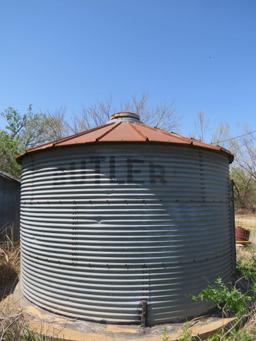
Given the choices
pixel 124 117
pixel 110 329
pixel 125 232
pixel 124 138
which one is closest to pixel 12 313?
pixel 110 329

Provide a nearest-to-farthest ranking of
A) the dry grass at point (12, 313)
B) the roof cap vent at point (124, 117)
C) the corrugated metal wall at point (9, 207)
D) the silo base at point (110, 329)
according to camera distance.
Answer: the dry grass at point (12, 313) < the silo base at point (110, 329) < the roof cap vent at point (124, 117) < the corrugated metal wall at point (9, 207)

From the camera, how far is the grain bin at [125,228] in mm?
5336

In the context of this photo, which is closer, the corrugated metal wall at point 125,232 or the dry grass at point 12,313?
the dry grass at point 12,313

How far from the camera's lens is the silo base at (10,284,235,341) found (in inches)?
195

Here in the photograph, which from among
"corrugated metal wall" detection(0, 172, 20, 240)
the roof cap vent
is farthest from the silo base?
"corrugated metal wall" detection(0, 172, 20, 240)

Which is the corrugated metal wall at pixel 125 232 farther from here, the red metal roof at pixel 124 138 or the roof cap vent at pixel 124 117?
the roof cap vent at pixel 124 117

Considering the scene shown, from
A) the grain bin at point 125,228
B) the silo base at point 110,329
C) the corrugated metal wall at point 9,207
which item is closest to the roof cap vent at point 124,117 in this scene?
the grain bin at point 125,228

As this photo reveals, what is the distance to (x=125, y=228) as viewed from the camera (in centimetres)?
533

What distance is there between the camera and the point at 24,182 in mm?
6770

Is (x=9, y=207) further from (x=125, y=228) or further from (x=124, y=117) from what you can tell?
(x=125, y=228)

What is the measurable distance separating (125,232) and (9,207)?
6.83m

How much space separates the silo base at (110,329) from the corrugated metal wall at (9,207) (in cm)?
547

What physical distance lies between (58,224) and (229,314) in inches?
128

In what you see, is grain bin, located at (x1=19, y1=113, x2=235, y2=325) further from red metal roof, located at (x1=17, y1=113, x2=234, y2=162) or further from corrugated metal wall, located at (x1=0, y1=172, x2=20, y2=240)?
corrugated metal wall, located at (x1=0, y1=172, x2=20, y2=240)
